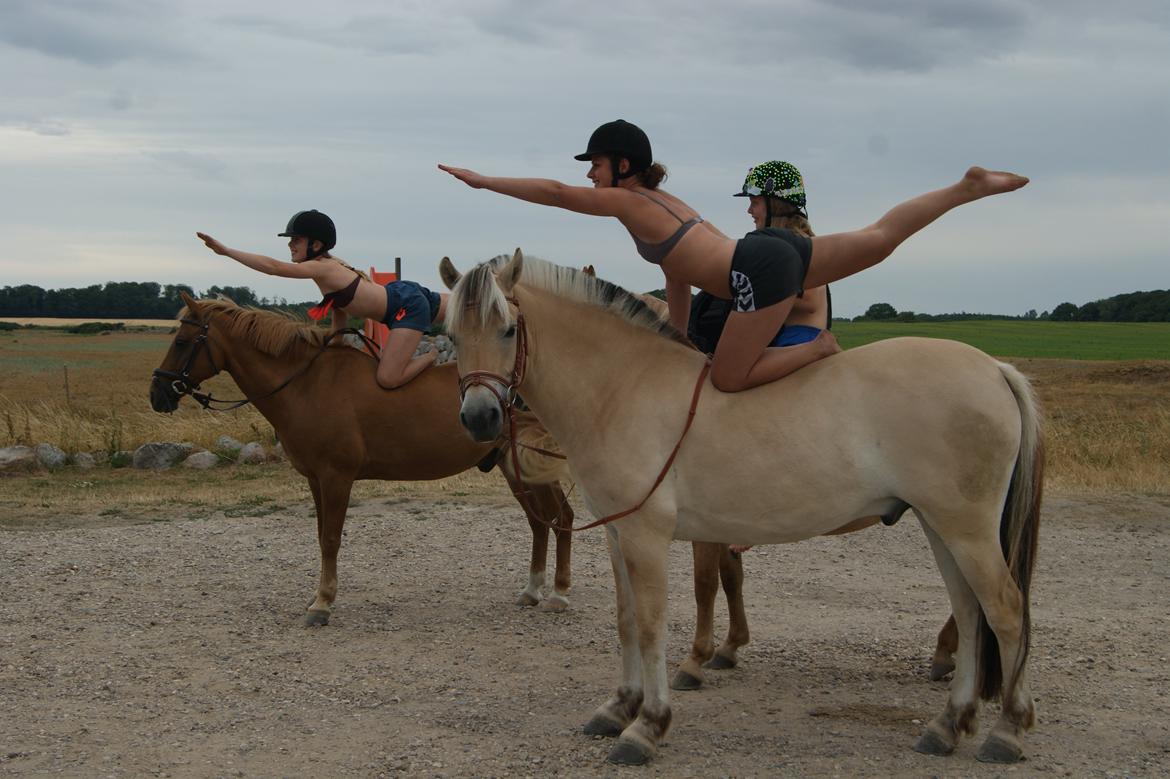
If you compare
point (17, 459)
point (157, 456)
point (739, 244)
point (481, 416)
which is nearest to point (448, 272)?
point (481, 416)

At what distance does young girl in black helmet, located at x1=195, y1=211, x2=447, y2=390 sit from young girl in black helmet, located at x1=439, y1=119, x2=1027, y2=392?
270cm

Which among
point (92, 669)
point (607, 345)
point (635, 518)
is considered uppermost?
point (607, 345)

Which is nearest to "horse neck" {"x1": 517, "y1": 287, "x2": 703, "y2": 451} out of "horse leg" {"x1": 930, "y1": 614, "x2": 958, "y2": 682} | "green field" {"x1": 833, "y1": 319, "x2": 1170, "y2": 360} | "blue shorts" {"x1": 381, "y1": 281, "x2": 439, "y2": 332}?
"horse leg" {"x1": 930, "y1": 614, "x2": 958, "y2": 682}

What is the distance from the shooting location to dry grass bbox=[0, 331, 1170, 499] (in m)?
12.8

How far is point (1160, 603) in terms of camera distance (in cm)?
750

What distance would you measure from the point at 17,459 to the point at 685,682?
37.8ft

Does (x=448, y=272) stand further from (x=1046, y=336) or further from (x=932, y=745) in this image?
(x=1046, y=336)

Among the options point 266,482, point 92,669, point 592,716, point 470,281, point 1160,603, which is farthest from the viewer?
point 266,482

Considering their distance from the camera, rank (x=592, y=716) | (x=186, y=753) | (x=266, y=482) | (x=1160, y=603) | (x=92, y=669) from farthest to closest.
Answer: (x=266, y=482) → (x=1160, y=603) → (x=92, y=669) → (x=592, y=716) → (x=186, y=753)

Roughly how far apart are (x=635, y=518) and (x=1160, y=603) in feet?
17.0

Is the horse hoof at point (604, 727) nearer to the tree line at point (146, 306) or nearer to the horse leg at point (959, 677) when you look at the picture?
the horse leg at point (959, 677)

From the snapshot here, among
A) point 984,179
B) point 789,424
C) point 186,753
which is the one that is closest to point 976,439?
point 789,424

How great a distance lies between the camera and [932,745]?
15.1 feet

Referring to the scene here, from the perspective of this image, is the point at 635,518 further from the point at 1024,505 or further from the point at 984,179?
the point at 984,179
